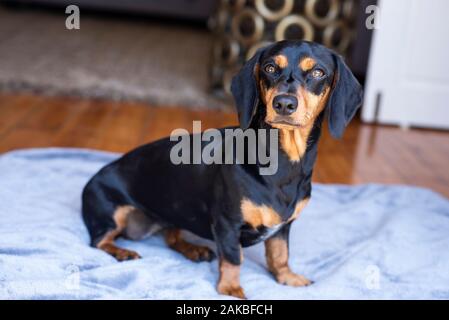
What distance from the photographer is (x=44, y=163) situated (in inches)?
89.3

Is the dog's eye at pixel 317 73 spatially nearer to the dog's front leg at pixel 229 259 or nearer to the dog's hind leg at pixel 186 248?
the dog's front leg at pixel 229 259

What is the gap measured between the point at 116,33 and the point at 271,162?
165 inches

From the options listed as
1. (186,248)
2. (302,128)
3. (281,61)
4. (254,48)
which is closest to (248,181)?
(302,128)

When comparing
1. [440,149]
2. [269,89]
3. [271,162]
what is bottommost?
[440,149]

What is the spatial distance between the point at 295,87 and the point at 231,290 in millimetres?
568

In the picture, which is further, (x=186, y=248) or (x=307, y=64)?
(x=186, y=248)

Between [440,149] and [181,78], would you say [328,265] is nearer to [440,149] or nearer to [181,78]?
[440,149]

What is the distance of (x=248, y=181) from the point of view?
1397mm

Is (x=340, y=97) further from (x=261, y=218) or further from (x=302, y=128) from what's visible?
(x=261, y=218)

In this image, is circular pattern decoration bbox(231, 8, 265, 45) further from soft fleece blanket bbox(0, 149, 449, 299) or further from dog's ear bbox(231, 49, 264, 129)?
dog's ear bbox(231, 49, 264, 129)

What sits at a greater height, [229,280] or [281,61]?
[281,61]

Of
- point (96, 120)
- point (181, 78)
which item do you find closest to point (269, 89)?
point (96, 120)

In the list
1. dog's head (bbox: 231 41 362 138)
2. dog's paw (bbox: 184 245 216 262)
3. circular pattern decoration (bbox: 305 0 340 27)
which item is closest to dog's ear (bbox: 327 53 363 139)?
dog's head (bbox: 231 41 362 138)

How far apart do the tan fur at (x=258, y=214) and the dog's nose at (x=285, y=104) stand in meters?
0.26
